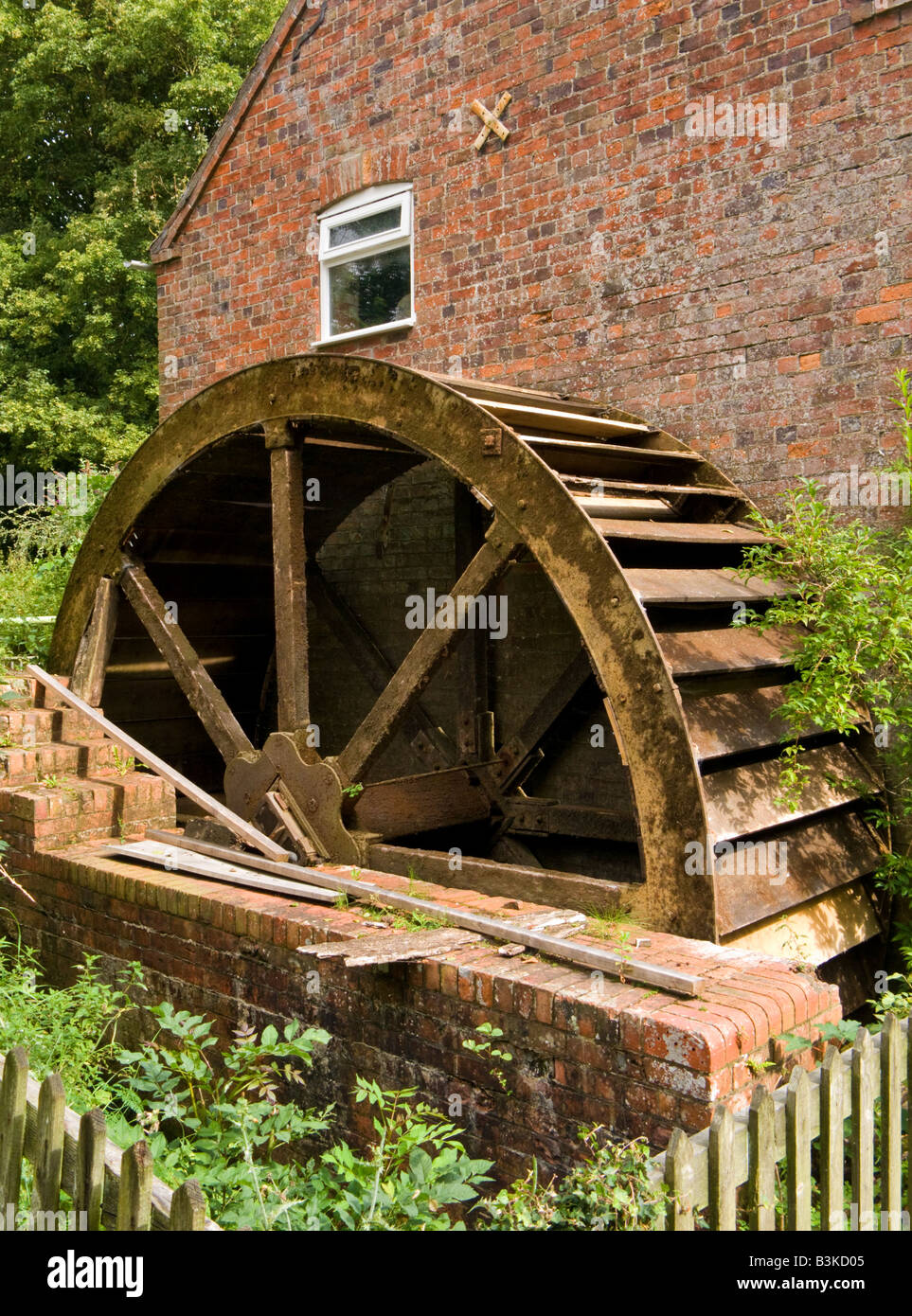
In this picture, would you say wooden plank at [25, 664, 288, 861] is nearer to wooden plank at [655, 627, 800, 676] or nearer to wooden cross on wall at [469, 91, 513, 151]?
wooden plank at [655, 627, 800, 676]

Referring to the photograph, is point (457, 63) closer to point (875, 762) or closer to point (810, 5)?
point (810, 5)

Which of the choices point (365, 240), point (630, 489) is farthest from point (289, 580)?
point (365, 240)

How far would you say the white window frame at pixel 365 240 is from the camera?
7.24 m

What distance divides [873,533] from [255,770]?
3.20m

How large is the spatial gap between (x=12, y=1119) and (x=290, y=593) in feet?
10.7

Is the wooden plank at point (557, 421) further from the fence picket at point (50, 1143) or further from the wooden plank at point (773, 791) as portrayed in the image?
the fence picket at point (50, 1143)

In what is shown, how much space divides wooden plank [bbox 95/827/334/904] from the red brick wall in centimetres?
297

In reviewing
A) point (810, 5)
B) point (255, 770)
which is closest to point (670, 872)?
point (255, 770)

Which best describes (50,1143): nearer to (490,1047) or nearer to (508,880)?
(490,1047)

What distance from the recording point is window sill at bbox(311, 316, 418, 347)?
720cm

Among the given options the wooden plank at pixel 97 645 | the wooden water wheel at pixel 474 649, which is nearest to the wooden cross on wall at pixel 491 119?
the wooden water wheel at pixel 474 649

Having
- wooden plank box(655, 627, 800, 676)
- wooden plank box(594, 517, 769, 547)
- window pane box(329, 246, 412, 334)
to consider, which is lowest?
wooden plank box(655, 627, 800, 676)

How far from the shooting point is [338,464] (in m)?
6.62

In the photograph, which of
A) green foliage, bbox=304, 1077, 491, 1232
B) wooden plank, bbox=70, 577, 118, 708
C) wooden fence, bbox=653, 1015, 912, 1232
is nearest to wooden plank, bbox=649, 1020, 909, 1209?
wooden fence, bbox=653, 1015, 912, 1232
